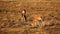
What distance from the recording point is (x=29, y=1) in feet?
5.12

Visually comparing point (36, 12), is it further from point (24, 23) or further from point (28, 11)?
point (24, 23)

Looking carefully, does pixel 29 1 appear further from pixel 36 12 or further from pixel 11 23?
pixel 11 23

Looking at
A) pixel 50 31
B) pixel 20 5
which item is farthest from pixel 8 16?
pixel 50 31

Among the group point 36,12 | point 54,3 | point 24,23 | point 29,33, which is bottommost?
point 29,33

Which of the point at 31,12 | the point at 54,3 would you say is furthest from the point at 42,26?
the point at 54,3

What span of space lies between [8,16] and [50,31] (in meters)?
0.54

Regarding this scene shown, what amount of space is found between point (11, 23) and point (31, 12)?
0.28 m

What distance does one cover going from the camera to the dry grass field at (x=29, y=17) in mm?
1521

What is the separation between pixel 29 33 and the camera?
1.53m

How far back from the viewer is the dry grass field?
1.52 m

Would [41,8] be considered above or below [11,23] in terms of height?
above

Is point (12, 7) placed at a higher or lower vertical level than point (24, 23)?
higher

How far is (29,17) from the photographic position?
1568 millimetres

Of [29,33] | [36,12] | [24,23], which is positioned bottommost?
[29,33]
